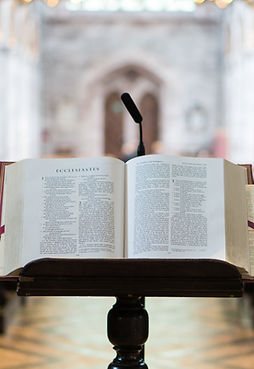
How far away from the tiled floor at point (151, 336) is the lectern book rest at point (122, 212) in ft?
7.91

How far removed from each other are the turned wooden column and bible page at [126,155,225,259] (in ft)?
1.02

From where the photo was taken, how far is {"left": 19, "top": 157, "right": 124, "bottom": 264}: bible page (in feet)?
8.67

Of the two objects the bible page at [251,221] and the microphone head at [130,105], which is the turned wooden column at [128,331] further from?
the microphone head at [130,105]

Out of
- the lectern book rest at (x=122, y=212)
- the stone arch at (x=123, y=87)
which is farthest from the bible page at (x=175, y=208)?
the stone arch at (x=123, y=87)

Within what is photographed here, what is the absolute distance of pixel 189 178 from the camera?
107 inches

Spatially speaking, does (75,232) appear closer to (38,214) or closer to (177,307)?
(38,214)

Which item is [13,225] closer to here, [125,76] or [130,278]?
[130,278]

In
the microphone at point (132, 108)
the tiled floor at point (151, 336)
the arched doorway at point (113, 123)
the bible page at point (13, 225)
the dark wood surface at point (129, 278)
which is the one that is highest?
the arched doorway at point (113, 123)

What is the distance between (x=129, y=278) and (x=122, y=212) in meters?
0.33

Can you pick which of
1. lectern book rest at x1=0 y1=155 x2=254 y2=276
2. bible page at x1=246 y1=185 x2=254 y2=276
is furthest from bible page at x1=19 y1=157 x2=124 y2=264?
bible page at x1=246 y1=185 x2=254 y2=276

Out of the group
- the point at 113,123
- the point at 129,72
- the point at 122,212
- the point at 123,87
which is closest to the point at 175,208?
the point at 122,212

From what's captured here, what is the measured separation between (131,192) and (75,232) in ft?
0.87

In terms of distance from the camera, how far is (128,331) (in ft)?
9.23

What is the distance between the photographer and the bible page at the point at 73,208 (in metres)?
2.64
